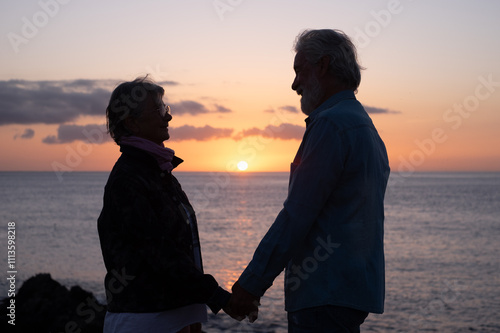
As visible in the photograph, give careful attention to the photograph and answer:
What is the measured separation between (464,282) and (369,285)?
1808cm

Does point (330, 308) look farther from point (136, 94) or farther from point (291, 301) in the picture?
point (136, 94)

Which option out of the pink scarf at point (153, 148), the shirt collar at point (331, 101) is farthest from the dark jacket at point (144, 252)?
the shirt collar at point (331, 101)

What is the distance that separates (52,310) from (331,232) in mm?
9598

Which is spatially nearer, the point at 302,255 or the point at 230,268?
the point at 302,255

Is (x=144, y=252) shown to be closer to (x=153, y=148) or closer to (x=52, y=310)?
(x=153, y=148)

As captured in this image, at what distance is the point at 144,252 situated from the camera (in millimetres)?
2855

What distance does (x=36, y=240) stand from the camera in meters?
32.4

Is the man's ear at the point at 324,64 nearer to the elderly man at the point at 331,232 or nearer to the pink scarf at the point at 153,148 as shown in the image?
the elderly man at the point at 331,232

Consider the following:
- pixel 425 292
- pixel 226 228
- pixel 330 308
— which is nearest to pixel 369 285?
pixel 330 308

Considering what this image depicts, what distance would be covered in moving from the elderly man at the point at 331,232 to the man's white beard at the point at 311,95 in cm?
15

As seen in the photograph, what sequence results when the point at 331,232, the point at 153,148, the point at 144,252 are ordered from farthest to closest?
the point at 153,148
the point at 144,252
the point at 331,232
